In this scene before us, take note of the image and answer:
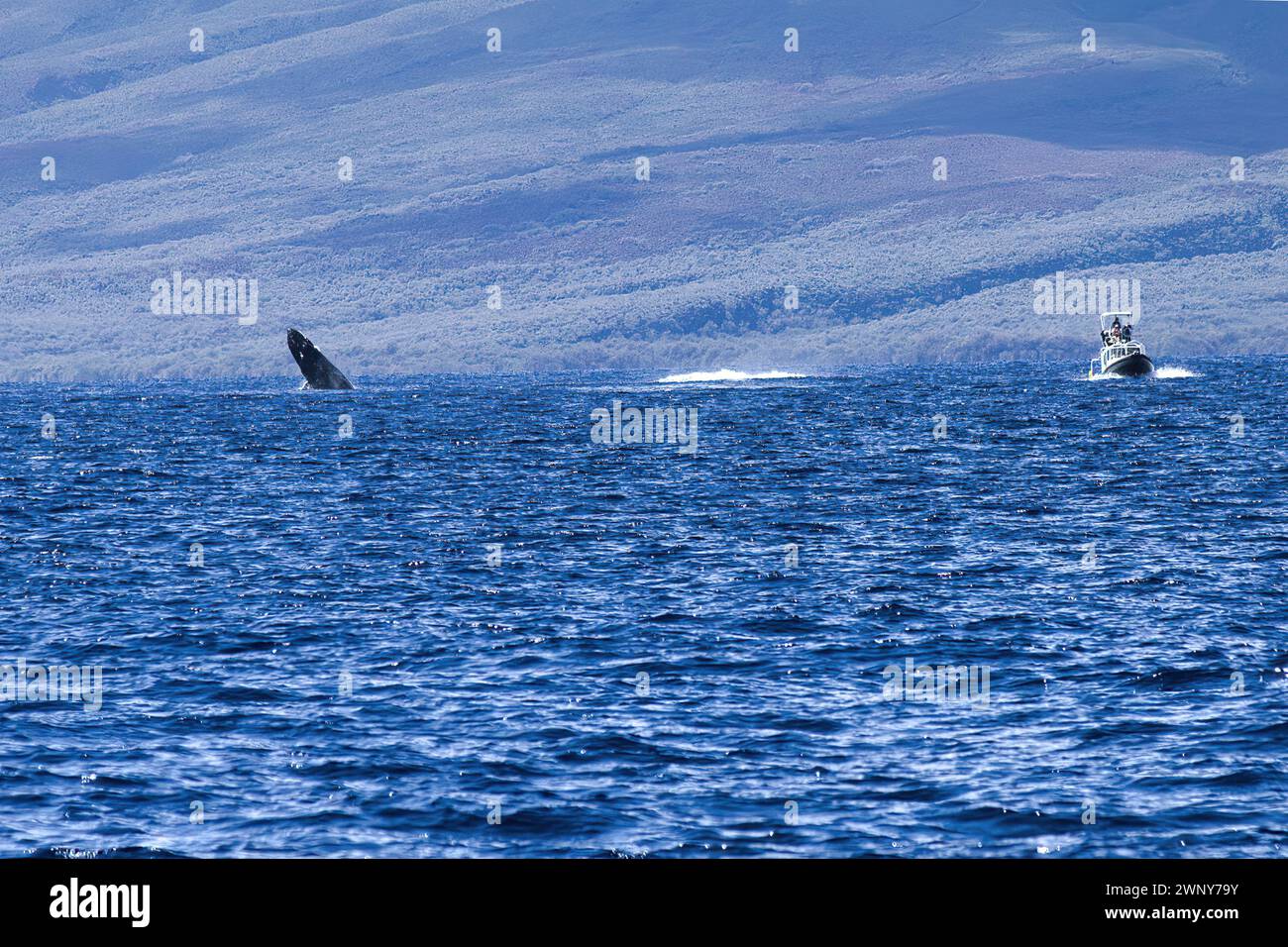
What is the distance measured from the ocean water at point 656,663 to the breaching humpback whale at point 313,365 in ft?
236

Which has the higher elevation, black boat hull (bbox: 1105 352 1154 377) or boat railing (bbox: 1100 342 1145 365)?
boat railing (bbox: 1100 342 1145 365)

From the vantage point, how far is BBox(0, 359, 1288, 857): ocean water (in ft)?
58.0

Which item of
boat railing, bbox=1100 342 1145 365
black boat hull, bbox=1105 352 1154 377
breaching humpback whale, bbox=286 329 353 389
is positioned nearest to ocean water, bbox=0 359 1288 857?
boat railing, bbox=1100 342 1145 365

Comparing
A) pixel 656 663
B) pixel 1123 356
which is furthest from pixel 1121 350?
pixel 656 663

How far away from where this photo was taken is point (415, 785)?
18.9 m

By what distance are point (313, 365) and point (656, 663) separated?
398ft

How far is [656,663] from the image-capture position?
25.6 metres

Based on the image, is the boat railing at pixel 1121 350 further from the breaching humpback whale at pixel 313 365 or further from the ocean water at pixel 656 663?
the ocean water at pixel 656 663

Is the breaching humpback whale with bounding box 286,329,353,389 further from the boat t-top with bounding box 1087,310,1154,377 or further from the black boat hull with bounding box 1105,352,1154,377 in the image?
the black boat hull with bounding box 1105,352,1154,377

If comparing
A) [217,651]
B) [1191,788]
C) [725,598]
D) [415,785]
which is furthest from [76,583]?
[1191,788]

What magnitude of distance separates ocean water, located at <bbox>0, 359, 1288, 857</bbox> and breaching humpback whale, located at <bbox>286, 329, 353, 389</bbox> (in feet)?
236

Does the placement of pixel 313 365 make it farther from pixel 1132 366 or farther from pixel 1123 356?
pixel 1132 366

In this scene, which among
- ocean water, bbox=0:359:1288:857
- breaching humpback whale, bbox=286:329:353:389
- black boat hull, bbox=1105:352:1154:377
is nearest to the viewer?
ocean water, bbox=0:359:1288:857
